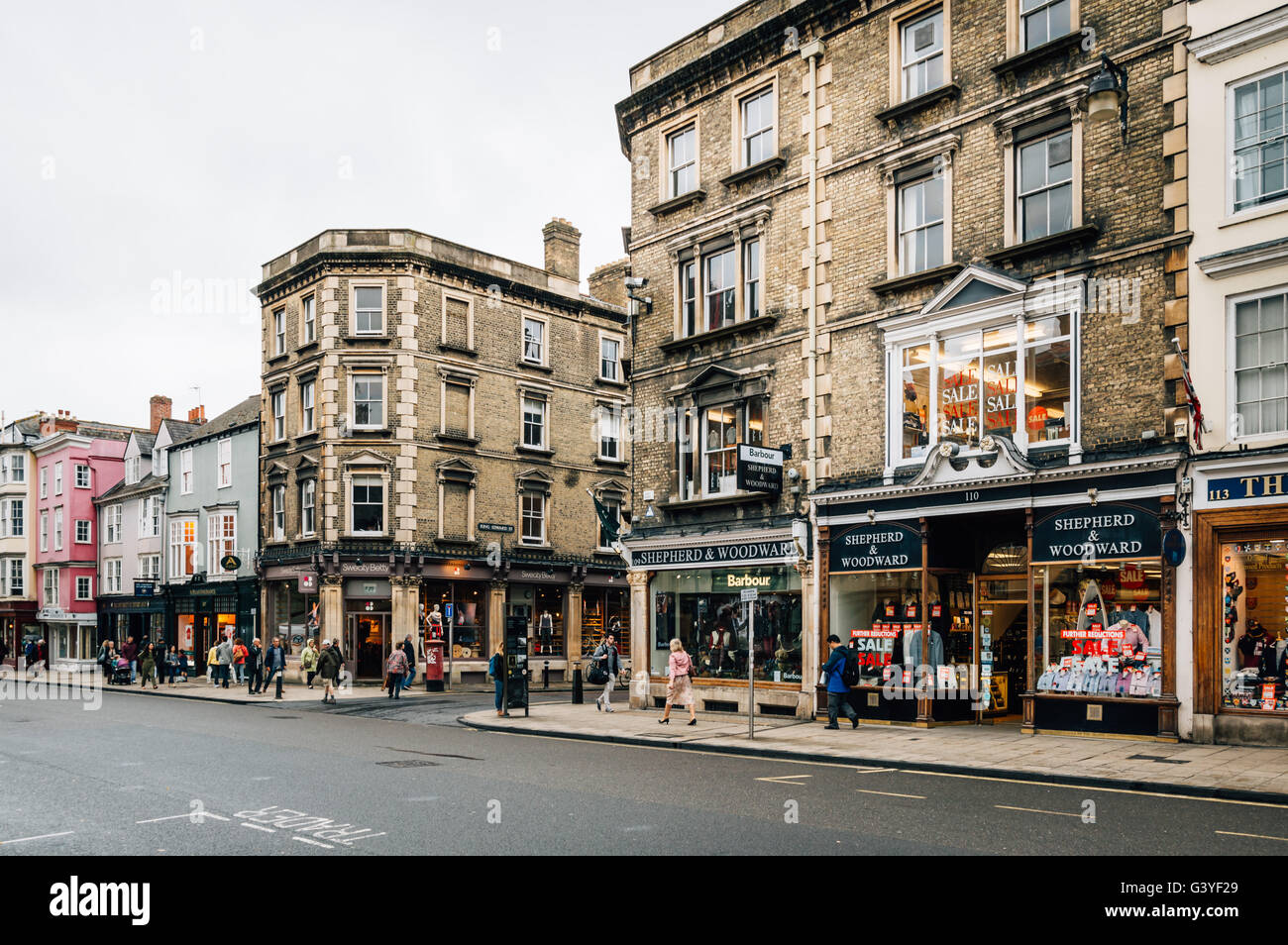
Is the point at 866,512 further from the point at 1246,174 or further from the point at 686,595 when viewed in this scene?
the point at 1246,174

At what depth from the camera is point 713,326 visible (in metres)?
23.2

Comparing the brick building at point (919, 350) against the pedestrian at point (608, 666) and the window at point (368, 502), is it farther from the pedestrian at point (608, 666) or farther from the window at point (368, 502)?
the window at point (368, 502)

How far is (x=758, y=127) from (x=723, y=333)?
4.62 meters

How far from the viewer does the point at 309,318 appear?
37.0 metres

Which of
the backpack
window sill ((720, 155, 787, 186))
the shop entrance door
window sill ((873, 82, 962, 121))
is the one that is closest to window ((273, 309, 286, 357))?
the shop entrance door

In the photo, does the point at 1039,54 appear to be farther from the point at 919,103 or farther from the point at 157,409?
the point at 157,409

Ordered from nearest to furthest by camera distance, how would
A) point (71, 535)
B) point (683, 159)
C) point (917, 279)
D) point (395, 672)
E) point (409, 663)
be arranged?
point (917, 279)
point (683, 159)
point (395, 672)
point (409, 663)
point (71, 535)

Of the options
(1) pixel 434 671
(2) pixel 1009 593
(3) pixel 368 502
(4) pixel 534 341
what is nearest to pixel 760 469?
(2) pixel 1009 593

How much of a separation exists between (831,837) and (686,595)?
1441 cm

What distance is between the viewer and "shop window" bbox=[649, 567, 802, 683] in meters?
20.9

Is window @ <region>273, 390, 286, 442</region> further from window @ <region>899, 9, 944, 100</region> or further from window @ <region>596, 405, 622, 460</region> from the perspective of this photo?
window @ <region>899, 9, 944, 100</region>

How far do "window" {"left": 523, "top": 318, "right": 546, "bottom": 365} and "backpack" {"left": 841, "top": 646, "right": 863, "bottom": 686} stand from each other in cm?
2351
